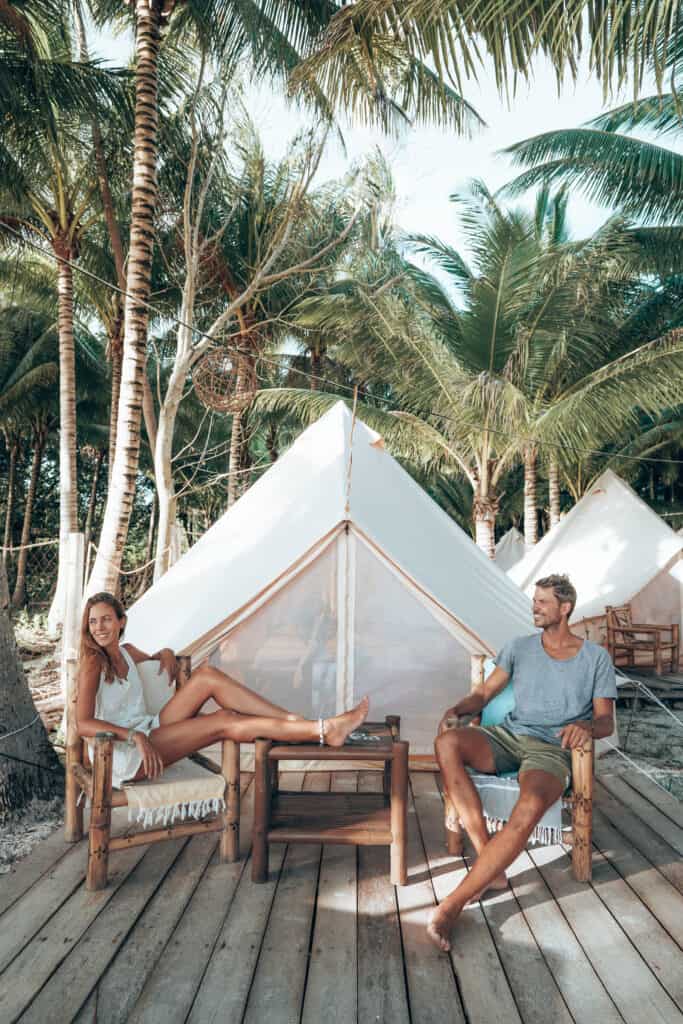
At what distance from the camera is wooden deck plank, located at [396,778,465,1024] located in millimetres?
1874

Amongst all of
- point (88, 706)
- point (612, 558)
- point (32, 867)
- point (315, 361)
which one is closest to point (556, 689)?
point (88, 706)

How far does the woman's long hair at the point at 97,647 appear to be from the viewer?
2857 millimetres

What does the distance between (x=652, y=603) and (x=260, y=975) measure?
8.73 metres

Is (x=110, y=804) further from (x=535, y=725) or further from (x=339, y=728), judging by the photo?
(x=535, y=725)

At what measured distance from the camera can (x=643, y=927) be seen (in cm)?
234

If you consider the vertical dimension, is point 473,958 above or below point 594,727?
below

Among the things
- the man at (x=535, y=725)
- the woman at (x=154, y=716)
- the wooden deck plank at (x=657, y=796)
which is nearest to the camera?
the man at (x=535, y=725)

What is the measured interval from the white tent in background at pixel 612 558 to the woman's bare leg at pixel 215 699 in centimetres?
630

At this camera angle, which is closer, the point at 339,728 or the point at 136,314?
the point at 339,728

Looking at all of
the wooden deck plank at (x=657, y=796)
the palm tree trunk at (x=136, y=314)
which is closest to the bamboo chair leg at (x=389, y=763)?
the wooden deck plank at (x=657, y=796)

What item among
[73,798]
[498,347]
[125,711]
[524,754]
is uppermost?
[498,347]

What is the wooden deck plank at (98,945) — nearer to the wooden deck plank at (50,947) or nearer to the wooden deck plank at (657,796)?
the wooden deck plank at (50,947)

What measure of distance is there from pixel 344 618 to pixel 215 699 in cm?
129

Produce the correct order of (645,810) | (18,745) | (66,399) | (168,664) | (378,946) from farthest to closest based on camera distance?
1. (66,399)
2. (645,810)
3. (18,745)
4. (168,664)
5. (378,946)
